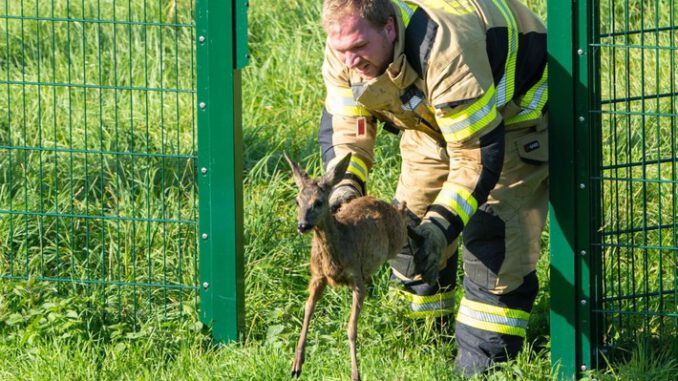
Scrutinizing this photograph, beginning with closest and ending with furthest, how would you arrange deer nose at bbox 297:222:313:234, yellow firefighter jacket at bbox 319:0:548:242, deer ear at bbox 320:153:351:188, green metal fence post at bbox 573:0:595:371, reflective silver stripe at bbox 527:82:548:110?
deer nose at bbox 297:222:313:234 → deer ear at bbox 320:153:351:188 → yellow firefighter jacket at bbox 319:0:548:242 → green metal fence post at bbox 573:0:595:371 → reflective silver stripe at bbox 527:82:548:110

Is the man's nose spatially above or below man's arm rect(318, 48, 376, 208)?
above

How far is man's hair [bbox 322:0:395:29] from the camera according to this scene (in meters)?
4.85

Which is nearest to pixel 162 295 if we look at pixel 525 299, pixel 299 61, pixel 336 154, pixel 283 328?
pixel 283 328

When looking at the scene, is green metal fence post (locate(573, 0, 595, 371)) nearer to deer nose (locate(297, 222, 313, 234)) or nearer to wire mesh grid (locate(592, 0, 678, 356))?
wire mesh grid (locate(592, 0, 678, 356))

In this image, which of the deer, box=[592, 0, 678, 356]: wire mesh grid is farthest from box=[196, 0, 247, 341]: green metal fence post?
box=[592, 0, 678, 356]: wire mesh grid

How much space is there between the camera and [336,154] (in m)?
5.38

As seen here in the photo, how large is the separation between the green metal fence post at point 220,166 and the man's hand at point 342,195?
32.6 inches

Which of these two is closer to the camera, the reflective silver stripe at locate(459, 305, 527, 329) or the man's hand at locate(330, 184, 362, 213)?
the man's hand at locate(330, 184, 362, 213)

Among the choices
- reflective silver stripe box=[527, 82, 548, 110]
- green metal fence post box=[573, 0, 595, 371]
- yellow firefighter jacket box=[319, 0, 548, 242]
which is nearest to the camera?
yellow firefighter jacket box=[319, 0, 548, 242]

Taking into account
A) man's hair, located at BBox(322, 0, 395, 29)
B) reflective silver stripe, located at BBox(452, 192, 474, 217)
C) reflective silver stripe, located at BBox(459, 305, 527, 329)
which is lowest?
reflective silver stripe, located at BBox(459, 305, 527, 329)

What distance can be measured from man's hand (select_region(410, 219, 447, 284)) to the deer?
3.1 inches

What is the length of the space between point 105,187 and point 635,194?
290 centimetres

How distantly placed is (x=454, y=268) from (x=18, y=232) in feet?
7.61

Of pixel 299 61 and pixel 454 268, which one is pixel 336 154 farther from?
pixel 299 61
